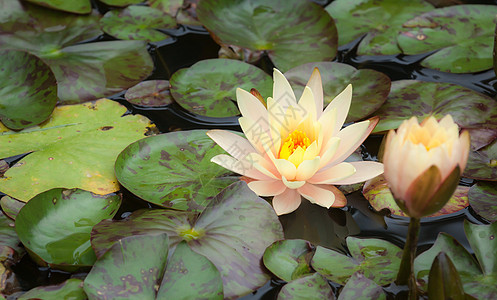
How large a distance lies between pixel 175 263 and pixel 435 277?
671 millimetres

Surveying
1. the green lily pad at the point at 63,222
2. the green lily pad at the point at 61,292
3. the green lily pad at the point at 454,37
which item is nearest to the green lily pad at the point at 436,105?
the green lily pad at the point at 454,37

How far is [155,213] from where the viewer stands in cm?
157

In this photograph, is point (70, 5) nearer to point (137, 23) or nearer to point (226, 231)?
point (137, 23)

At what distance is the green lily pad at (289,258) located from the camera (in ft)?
4.58

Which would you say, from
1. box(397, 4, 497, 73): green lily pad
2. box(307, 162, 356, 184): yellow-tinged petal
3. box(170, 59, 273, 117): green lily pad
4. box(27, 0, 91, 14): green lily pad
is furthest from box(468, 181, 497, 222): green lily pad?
box(27, 0, 91, 14): green lily pad

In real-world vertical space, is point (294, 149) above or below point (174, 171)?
above

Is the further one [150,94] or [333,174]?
[150,94]

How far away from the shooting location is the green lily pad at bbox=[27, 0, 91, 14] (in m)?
2.45

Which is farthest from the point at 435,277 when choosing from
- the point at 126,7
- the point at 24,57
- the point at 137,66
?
the point at 126,7

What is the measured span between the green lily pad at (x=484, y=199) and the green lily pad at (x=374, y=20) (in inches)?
35.0

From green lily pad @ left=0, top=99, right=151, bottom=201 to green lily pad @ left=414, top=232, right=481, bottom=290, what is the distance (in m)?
1.02

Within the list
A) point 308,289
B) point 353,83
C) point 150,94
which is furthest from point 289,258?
point 150,94

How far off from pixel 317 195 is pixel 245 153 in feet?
0.91

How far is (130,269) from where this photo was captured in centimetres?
132
